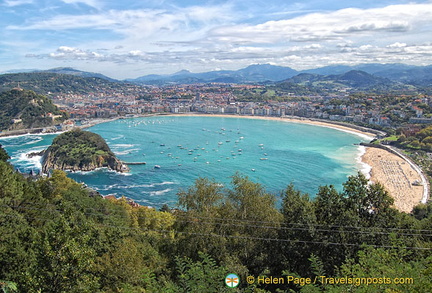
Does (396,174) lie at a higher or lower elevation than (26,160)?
lower

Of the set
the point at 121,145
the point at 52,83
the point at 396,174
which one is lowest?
the point at 396,174

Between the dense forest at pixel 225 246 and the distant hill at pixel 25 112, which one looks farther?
the distant hill at pixel 25 112

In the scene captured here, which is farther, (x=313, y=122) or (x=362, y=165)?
(x=313, y=122)

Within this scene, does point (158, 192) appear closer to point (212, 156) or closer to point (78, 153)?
point (212, 156)

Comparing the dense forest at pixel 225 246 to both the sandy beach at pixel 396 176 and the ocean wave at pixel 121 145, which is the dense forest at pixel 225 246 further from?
A: the ocean wave at pixel 121 145

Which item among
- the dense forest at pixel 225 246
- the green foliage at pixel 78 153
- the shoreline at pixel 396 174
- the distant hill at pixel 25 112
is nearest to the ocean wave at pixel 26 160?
the green foliage at pixel 78 153

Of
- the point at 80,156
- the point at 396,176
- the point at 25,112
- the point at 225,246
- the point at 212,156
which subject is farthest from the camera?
the point at 25,112

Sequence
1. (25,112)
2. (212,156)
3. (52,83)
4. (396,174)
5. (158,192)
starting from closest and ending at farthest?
1. (158,192)
2. (396,174)
3. (212,156)
4. (25,112)
5. (52,83)

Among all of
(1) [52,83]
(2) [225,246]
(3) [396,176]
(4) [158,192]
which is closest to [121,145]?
(4) [158,192]
